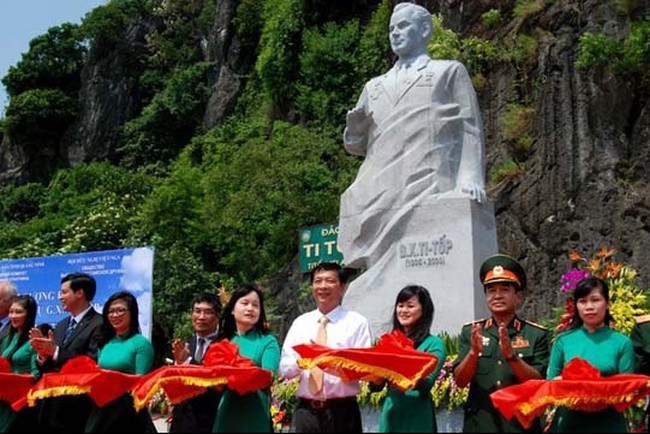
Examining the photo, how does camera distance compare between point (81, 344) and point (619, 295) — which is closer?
point (81, 344)

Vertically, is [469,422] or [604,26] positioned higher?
[604,26]

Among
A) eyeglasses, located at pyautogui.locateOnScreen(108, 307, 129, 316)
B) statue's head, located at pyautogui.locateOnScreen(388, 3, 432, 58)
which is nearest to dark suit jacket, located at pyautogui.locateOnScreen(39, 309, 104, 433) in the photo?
eyeglasses, located at pyautogui.locateOnScreen(108, 307, 129, 316)

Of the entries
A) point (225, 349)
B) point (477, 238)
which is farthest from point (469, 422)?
point (477, 238)

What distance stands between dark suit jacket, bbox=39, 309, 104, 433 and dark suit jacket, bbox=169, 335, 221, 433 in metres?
0.65

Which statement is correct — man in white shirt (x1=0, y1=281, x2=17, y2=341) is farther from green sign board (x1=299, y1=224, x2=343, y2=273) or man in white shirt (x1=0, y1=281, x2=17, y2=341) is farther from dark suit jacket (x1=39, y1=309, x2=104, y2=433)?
green sign board (x1=299, y1=224, x2=343, y2=273)

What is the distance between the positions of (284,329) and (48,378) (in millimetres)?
12949

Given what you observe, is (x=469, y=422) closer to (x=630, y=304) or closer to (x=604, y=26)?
(x=630, y=304)

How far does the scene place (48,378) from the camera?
488cm

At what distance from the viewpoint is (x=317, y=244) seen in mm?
18031

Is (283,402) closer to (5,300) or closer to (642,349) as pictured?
(5,300)

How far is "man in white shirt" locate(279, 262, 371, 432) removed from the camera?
175 inches

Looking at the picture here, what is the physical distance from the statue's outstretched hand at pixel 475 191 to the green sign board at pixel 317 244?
946 centimetres

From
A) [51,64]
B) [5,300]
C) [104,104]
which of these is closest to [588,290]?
[5,300]

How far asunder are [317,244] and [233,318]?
1317 centimetres
